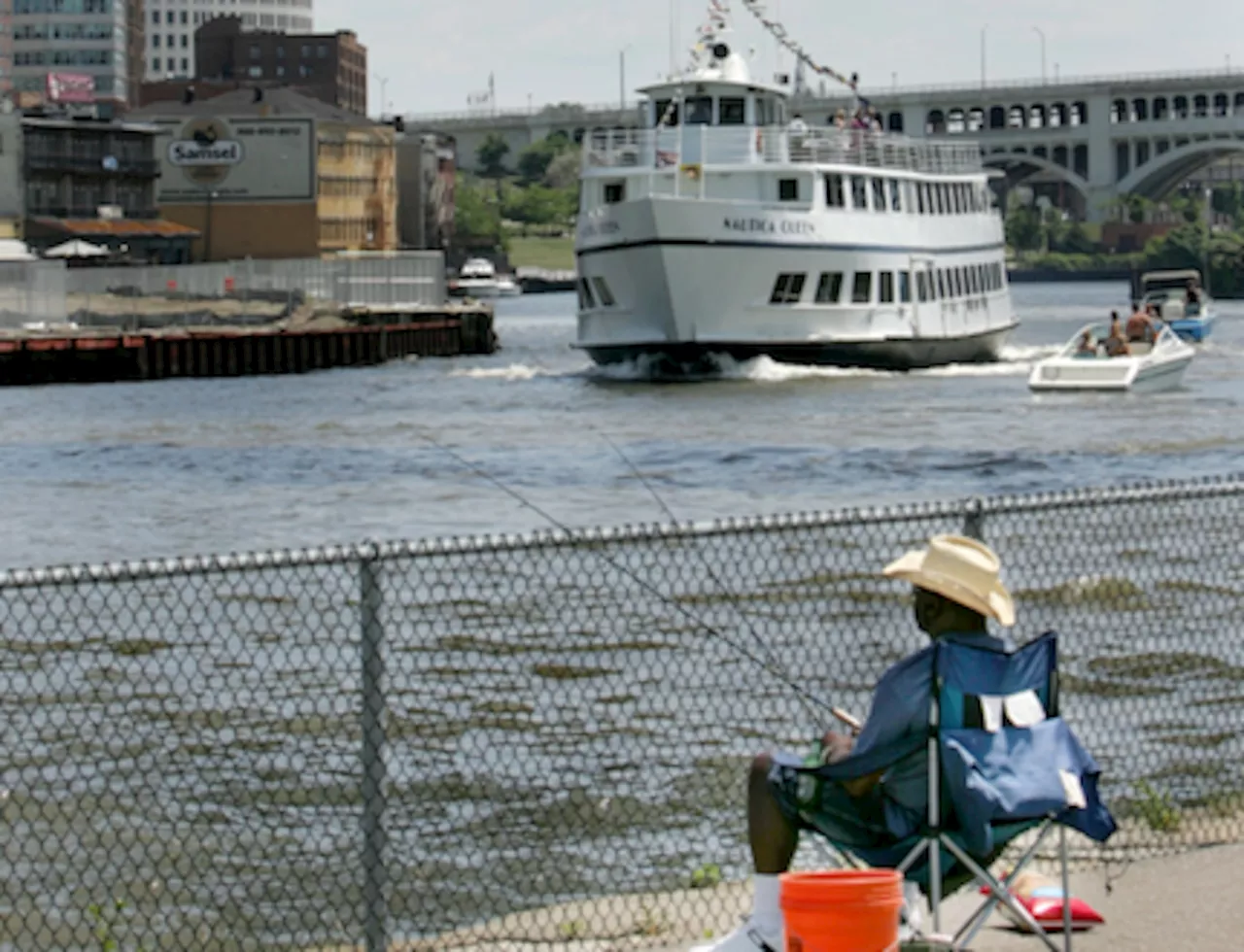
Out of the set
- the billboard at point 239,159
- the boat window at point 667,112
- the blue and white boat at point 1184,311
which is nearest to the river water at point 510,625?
the boat window at point 667,112

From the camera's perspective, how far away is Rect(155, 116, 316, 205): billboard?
117m

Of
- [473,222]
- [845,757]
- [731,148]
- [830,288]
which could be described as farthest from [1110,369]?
[473,222]

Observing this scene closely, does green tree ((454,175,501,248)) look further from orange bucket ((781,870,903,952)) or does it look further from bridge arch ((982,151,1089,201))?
orange bucket ((781,870,903,952))

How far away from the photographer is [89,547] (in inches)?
1040

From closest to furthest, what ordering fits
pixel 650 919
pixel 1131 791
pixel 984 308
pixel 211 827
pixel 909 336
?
1. pixel 650 919
2. pixel 211 827
3. pixel 1131 791
4. pixel 909 336
5. pixel 984 308

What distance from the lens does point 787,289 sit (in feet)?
166

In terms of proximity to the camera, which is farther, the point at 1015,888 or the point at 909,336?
the point at 909,336

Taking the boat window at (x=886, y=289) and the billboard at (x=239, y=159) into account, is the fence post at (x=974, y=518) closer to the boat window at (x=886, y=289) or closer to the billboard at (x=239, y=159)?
the boat window at (x=886, y=289)

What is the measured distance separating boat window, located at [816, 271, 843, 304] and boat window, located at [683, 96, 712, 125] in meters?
4.39

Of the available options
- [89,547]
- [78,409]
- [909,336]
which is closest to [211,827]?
[89,547]

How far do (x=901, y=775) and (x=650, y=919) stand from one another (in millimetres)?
1658

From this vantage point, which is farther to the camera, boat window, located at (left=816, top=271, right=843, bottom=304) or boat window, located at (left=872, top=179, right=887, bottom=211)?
A: boat window, located at (left=872, top=179, right=887, bottom=211)

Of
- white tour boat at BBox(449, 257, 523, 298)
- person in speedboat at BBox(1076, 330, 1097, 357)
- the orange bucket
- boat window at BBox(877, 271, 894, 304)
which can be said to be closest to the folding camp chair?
the orange bucket

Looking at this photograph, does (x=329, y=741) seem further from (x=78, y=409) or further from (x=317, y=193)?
(x=317, y=193)
